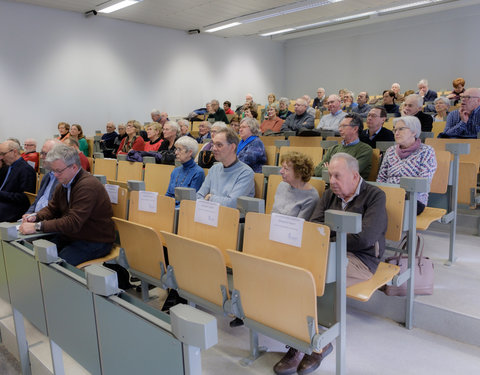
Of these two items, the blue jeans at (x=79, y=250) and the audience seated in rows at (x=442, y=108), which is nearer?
the blue jeans at (x=79, y=250)

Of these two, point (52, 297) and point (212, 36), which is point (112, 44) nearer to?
point (212, 36)

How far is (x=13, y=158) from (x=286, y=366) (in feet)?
10.3

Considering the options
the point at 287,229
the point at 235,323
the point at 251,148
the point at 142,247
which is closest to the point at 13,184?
the point at 142,247

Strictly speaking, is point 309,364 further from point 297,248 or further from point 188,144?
point 188,144

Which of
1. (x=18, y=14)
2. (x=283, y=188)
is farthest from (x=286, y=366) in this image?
(x=18, y=14)

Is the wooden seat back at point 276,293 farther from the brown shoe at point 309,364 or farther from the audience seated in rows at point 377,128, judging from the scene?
the audience seated in rows at point 377,128

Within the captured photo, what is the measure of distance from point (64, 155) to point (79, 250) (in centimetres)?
58

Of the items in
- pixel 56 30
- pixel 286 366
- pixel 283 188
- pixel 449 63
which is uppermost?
pixel 56 30

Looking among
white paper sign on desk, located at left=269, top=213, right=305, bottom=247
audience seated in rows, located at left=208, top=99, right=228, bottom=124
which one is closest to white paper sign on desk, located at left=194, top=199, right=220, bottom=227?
white paper sign on desk, located at left=269, top=213, right=305, bottom=247

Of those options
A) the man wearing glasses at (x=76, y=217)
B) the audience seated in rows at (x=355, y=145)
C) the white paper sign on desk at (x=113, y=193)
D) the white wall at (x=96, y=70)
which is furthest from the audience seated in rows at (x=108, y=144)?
the audience seated in rows at (x=355, y=145)

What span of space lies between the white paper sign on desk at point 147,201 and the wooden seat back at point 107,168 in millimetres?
1799

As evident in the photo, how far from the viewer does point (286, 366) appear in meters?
1.72

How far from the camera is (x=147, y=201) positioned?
2.37 m

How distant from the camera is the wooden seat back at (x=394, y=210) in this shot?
6.49ft
